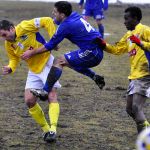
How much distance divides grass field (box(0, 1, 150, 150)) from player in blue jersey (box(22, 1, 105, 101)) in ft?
2.72

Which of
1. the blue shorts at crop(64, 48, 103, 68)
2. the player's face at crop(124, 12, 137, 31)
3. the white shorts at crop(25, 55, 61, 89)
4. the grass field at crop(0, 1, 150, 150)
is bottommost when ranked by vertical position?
the grass field at crop(0, 1, 150, 150)

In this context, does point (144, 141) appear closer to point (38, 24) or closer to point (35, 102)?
point (35, 102)

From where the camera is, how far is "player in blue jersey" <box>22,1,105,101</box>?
7.87 metres

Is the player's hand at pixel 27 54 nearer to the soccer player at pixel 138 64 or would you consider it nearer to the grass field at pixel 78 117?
the grass field at pixel 78 117

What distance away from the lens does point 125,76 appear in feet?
45.3

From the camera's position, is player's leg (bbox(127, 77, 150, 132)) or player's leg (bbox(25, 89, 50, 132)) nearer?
player's leg (bbox(127, 77, 150, 132))

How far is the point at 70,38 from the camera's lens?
316 inches

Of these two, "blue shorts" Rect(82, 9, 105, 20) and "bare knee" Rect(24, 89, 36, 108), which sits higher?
"bare knee" Rect(24, 89, 36, 108)

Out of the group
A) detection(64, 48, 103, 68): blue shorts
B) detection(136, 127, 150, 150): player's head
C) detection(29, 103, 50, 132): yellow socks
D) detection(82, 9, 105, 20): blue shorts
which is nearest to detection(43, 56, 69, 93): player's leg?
detection(64, 48, 103, 68): blue shorts

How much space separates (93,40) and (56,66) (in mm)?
624

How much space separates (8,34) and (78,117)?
7.28 feet

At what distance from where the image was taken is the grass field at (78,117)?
26.1ft

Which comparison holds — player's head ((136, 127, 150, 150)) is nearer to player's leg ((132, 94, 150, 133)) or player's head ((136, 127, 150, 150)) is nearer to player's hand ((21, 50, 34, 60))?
player's leg ((132, 94, 150, 133))

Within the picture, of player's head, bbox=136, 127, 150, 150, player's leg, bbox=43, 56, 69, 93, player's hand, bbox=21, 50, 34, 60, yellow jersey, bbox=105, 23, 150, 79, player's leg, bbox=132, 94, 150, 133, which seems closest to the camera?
player's head, bbox=136, 127, 150, 150
